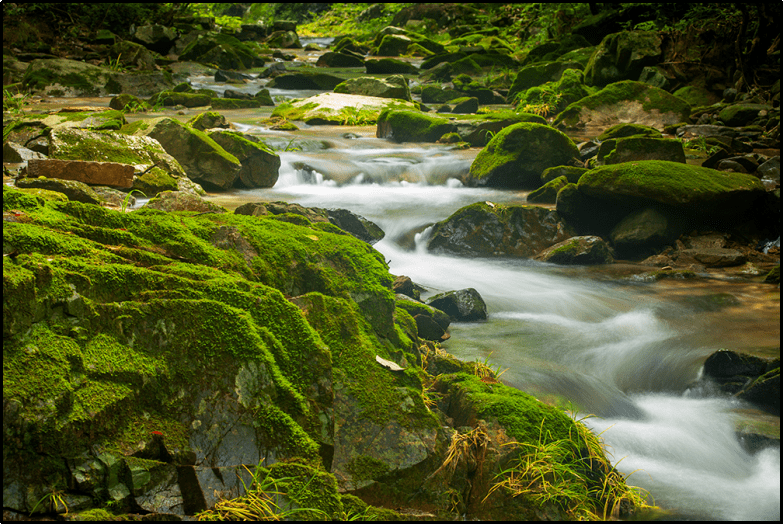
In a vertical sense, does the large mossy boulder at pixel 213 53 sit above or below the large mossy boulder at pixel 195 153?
above

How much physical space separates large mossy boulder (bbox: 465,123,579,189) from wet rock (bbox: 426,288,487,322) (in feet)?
17.2

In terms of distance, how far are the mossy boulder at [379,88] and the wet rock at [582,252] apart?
37.8 ft

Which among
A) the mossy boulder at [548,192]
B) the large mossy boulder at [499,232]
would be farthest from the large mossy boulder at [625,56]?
the large mossy boulder at [499,232]

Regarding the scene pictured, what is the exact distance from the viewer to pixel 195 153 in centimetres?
816

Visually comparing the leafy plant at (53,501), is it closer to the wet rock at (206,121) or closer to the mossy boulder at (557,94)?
the wet rock at (206,121)

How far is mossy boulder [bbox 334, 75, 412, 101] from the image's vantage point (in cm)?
1784

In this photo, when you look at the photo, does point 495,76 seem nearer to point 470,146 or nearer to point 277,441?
point 470,146

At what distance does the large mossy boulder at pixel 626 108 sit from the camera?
1453 cm

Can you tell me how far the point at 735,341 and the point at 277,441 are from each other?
477 cm

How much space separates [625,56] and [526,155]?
Result: 10239 millimetres

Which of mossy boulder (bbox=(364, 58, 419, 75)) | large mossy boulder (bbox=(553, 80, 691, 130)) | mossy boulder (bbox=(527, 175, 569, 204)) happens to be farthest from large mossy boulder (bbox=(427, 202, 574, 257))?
mossy boulder (bbox=(364, 58, 419, 75))

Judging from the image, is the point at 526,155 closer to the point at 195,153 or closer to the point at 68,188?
the point at 195,153

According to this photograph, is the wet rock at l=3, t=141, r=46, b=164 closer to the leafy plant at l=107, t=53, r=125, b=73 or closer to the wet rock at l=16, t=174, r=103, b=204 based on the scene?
the wet rock at l=16, t=174, r=103, b=204

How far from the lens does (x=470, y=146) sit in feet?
42.9
